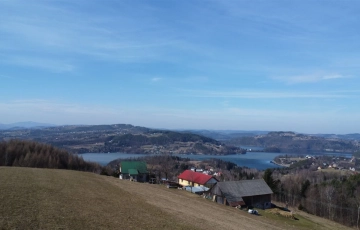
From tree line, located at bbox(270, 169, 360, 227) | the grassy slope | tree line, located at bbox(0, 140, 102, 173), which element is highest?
the grassy slope

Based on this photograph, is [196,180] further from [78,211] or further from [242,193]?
[78,211]

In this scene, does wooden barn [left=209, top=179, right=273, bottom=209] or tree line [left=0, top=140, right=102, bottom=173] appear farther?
tree line [left=0, top=140, right=102, bottom=173]

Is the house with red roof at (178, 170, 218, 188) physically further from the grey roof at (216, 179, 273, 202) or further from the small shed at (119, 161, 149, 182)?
the small shed at (119, 161, 149, 182)

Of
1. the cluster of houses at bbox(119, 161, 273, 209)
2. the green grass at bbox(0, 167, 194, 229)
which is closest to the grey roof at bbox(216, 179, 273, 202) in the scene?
the cluster of houses at bbox(119, 161, 273, 209)

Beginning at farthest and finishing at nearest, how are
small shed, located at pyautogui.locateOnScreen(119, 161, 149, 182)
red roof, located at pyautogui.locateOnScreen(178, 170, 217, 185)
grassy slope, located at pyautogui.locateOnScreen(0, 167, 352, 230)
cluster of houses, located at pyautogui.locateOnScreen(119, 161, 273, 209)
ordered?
small shed, located at pyautogui.locateOnScreen(119, 161, 149, 182) → red roof, located at pyautogui.locateOnScreen(178, 170, 217, 185) → cluster of houses, located at pyautogui.locateOnScreen(119, 161, 273, 209) → grassy slope, located at pyautogui.locateOnScreen(0, 167, 352, 230)

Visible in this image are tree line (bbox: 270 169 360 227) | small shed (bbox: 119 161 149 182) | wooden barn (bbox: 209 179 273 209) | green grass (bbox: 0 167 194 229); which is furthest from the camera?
small shed (bbox: 119 161 149 182)

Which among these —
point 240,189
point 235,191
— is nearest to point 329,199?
point 240,189

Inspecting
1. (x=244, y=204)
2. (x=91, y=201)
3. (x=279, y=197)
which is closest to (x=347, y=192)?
(x=279, y=197)
